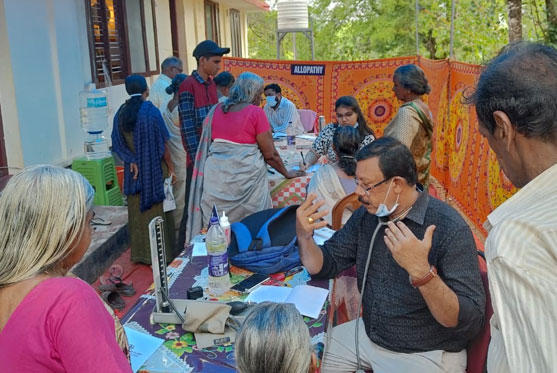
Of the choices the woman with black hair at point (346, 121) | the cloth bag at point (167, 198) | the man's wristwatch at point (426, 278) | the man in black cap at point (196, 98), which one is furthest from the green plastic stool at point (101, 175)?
the man's wristwatch at point (426, 278)

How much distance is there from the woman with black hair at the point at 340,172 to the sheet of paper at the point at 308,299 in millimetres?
1101

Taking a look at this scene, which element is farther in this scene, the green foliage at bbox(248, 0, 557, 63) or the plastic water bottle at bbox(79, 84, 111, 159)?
the green foliage at bbox(248, 0, 557, 63)

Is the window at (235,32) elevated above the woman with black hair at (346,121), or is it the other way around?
the window at (235,32)

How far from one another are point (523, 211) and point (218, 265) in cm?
161

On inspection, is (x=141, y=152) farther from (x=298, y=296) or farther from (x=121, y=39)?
(x=121, y=39)

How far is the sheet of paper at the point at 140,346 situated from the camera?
1902 millimetres

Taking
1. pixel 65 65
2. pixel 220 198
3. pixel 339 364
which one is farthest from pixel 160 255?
pixel 65 65

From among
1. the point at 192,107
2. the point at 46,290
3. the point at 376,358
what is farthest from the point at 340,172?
the point at 46,290

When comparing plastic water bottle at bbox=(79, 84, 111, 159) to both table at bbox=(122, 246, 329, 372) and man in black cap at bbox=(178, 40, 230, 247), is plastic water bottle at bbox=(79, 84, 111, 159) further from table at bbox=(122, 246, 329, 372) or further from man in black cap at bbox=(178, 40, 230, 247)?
table at bbox=(122, 246, 329, 372)

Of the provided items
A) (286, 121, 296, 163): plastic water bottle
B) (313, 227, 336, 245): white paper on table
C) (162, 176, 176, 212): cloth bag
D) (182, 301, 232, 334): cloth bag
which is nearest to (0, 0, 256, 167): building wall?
(162, 176, 176, 212): cloth bag

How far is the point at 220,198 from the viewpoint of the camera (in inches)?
166

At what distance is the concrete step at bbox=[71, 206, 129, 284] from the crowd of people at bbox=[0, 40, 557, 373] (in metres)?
1.26

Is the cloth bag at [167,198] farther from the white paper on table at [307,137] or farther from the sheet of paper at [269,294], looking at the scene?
the sheet of paper at [269,294]

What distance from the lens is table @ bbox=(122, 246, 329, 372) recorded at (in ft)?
6.17
